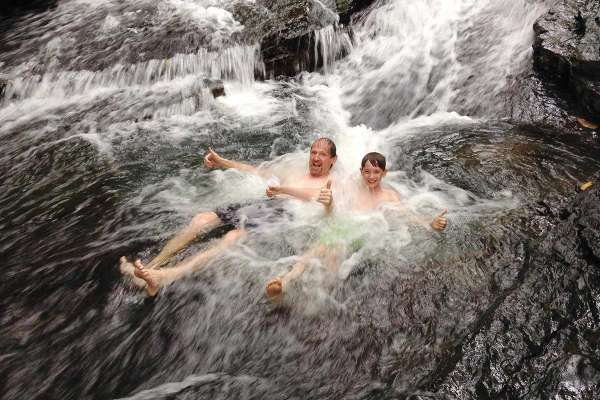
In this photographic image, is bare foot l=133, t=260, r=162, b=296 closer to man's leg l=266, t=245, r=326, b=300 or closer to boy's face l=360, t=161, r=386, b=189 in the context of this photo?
man's leg l=266, t=245, r=326, b=300

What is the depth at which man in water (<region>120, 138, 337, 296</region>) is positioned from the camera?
158 inches

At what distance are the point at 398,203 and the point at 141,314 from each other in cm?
275

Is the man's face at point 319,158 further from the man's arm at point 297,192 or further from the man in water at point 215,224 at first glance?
the man's arm at point 297,192

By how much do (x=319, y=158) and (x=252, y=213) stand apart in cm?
96

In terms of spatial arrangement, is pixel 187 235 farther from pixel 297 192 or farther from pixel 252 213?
pixel 297 192

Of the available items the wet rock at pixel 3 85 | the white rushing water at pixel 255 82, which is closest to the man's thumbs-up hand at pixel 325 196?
the white rushing water at pixel 255 82

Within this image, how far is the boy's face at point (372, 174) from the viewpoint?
479cm

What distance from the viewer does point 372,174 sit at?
480cm

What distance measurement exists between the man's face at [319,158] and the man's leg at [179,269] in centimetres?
111

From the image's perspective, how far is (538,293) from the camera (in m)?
3.43

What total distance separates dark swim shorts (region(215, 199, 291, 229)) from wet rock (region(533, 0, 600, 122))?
4137 mm

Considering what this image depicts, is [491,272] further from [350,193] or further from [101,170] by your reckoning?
[101,170]

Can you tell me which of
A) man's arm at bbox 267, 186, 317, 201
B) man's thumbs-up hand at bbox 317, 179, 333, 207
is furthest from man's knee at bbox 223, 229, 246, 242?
man's thumbs-up hand at bbox 317, 179, 333, 207

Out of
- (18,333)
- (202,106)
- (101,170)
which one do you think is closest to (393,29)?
(202,106)
